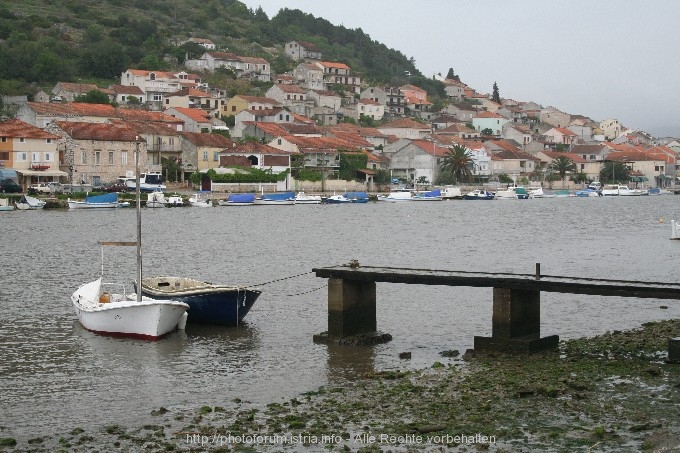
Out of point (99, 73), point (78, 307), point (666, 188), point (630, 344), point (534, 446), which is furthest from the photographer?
point (666, 188)

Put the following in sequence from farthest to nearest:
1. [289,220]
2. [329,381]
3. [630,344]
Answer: [289,220]
[630,344]
[329,381]

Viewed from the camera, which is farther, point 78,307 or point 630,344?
point 78,307

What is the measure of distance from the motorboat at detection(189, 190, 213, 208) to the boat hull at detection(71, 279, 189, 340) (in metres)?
62.0

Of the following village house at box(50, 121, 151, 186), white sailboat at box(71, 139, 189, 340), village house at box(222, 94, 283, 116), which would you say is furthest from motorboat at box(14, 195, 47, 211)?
village house at box(222, 94, 283, 116)

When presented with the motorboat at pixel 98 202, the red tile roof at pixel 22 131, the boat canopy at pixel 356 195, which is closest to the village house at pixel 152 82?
the boat canopy at pixel 356 195

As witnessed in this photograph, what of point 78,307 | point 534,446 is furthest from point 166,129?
point 534,446

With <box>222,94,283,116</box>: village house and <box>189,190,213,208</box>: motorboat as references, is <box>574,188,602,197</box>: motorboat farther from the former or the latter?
<box>189,190,213,208</box>: motorboat

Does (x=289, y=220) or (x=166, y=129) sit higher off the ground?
(x=166, y=129)

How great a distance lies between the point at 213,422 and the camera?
664 inches

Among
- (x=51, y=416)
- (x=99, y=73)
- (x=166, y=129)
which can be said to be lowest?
(x=51, y=416)

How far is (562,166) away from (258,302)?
4801 inches

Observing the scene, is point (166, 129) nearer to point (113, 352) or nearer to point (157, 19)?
point (113, 352)

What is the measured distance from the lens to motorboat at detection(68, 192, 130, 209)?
7944cm

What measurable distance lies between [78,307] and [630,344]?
13.3 metres
